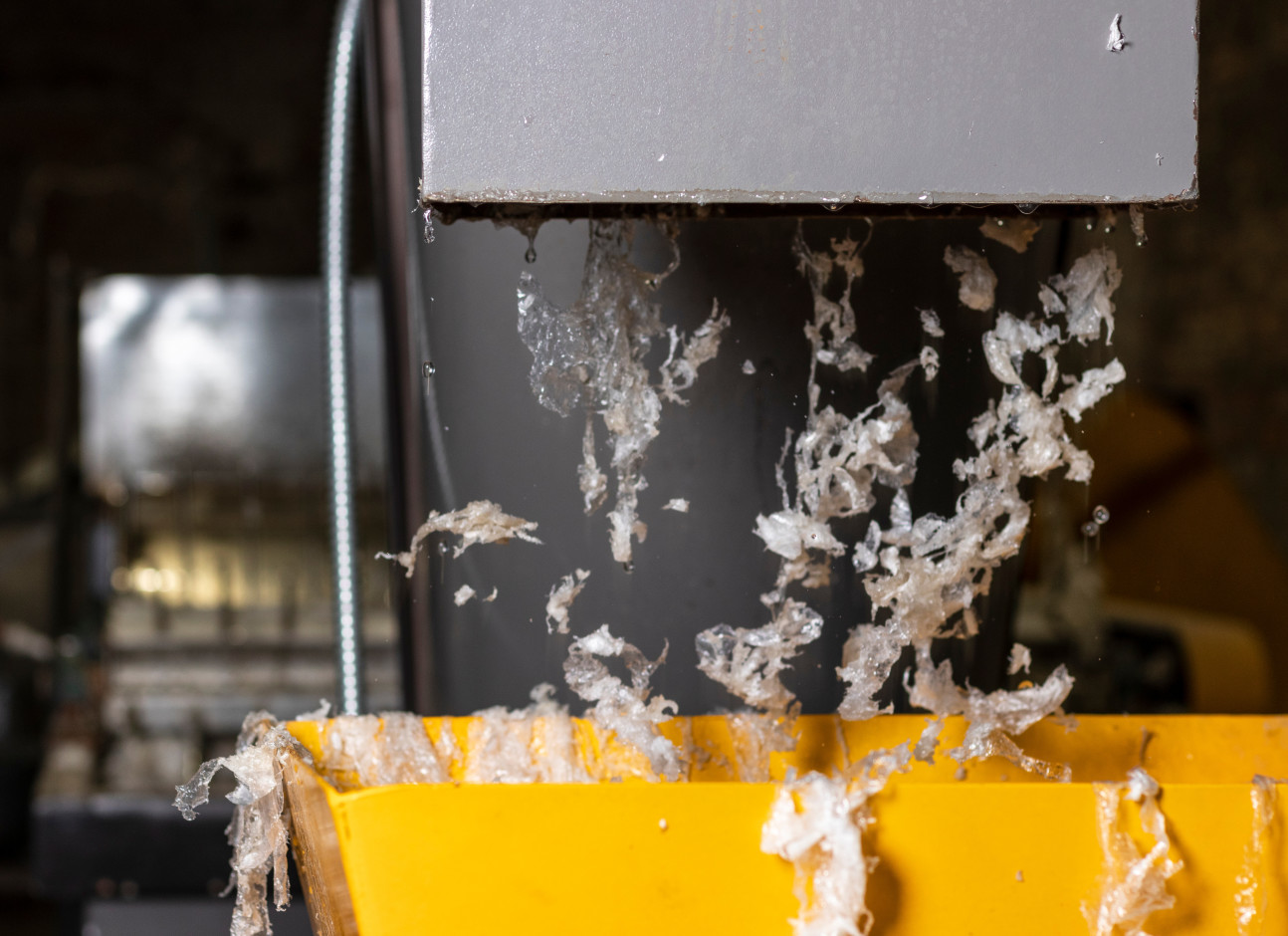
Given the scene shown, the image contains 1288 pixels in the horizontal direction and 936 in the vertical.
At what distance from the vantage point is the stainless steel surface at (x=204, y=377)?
143 centimetres

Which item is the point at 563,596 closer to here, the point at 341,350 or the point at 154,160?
the point at 341,350

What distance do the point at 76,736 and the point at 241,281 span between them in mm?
624

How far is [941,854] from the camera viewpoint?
0.37 metres

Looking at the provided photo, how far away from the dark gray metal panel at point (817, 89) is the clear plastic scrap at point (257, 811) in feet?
0.76

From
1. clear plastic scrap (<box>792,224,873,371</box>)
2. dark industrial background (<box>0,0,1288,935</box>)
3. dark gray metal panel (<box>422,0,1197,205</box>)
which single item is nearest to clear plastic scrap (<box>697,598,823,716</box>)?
clear plastic scrap (<box>792,224,873,371</box>)

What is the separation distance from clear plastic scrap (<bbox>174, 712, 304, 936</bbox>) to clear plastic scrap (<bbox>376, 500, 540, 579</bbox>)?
0.11 metres

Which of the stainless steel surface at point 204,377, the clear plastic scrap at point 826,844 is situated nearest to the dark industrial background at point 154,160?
the stainless steel surface at point 204,377

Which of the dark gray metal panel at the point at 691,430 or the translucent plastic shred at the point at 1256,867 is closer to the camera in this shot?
the translucent plastic shred at the point at 1256,867

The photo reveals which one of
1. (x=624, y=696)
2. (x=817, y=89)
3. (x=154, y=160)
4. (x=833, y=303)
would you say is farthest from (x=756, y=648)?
(x=154, y=160)

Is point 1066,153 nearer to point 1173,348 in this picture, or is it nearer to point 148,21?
point 1173,348

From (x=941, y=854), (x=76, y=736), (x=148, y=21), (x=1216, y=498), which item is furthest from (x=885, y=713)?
Result: (x=148, y=21)

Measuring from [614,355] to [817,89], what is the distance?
0.18 meters

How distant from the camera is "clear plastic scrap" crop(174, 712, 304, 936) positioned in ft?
1.28

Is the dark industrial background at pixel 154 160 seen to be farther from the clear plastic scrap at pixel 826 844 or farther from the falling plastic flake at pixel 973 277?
the clear plastic scrap at pixel 826 844
